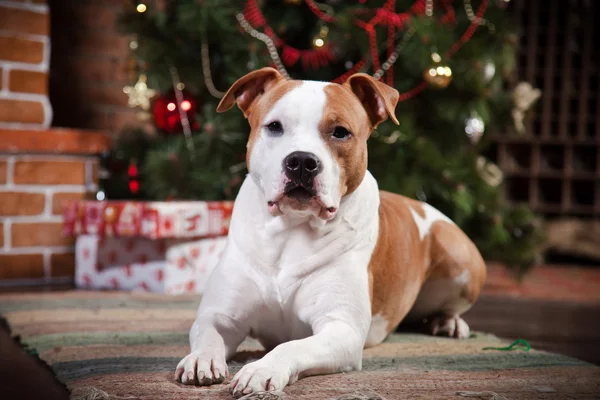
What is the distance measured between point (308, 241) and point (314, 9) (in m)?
1.78

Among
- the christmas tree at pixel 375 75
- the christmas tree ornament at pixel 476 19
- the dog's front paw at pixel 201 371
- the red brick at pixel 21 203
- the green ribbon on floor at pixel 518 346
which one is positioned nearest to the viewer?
the dog's front paw at pixel 201 371

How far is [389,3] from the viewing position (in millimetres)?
2955

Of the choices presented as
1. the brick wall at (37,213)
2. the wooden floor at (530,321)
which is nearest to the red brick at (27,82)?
the brick wall at (37,213)

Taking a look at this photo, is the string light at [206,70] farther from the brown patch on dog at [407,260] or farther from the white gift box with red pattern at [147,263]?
the brown patch on dog at [407,260]

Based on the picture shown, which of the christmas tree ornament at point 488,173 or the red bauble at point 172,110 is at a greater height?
the red bauble at point 172,110

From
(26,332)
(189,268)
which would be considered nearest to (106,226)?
(189,268)

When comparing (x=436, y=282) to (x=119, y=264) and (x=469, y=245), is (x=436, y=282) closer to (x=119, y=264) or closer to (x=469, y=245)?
(x=469, y=245)

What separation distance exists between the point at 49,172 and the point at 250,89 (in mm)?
→ 1844

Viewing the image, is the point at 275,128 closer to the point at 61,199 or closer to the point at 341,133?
the point at 341,133

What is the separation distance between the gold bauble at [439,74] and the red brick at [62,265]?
6.25ft

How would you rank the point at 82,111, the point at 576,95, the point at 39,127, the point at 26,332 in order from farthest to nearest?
the point at 576,95 → the point at 82,111 → the point at 39,127 → the point at 26,332

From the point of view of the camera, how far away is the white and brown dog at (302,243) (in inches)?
57.6

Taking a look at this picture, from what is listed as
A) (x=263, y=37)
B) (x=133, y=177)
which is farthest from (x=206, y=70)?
(x=133, y=177)

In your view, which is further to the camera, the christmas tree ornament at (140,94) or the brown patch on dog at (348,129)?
the christmas tree ornament at (140,94)
